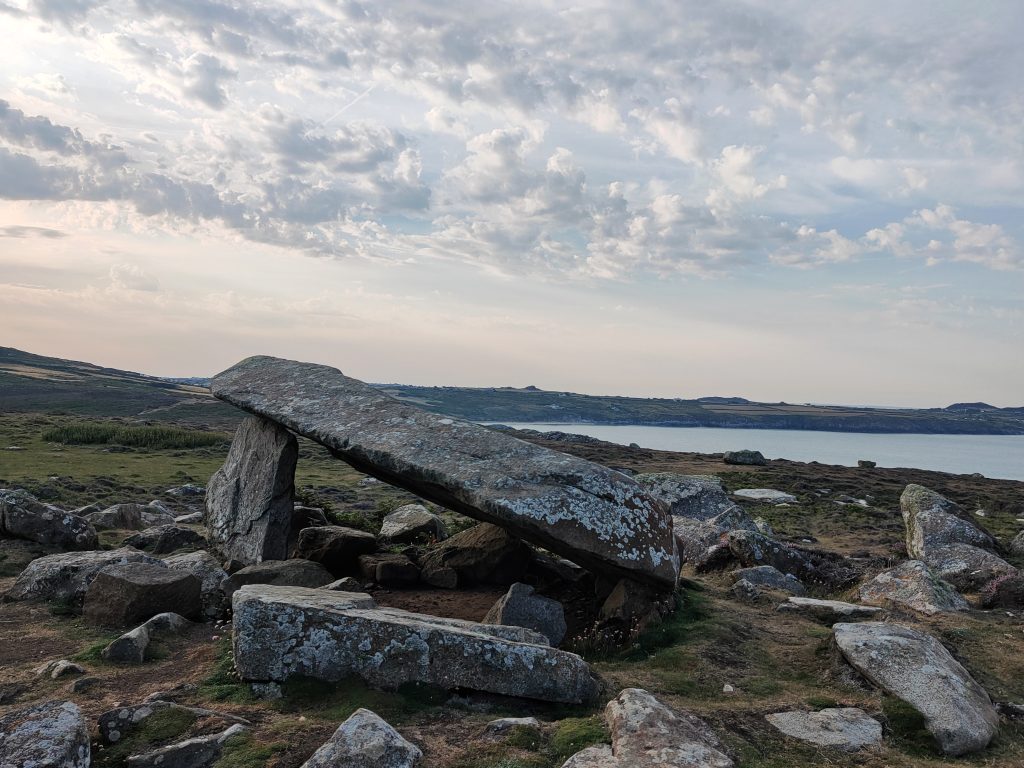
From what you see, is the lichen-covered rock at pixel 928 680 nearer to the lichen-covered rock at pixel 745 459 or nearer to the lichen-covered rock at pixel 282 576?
the lichen-covered rock at pixel 282 576

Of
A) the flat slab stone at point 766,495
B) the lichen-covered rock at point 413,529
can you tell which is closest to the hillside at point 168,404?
the lichen-covered rock at point 413,529

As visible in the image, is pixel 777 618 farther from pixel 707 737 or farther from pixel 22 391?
pixel 22 391

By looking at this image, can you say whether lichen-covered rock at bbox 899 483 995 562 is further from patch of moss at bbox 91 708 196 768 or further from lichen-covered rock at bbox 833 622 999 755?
patch of moss at bbox 91 708 196 768

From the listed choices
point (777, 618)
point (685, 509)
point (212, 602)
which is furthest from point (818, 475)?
point (212, 602)

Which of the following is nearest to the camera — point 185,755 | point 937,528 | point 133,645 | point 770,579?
point 185,755

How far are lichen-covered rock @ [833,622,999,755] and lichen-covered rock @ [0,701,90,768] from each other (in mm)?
7611

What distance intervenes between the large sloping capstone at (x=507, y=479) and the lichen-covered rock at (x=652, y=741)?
10.9ft

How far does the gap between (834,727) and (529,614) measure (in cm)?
410

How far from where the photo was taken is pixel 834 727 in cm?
727

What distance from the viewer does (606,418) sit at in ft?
641

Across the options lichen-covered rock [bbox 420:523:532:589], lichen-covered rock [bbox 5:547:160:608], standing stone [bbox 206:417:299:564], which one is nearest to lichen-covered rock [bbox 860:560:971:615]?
lichen-covered rock [bbox 420:523:532:589]

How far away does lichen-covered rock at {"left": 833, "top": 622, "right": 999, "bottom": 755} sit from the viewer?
707cm

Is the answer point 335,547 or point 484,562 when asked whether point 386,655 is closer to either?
point 484,562

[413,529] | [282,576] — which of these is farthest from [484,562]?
[282,576]
